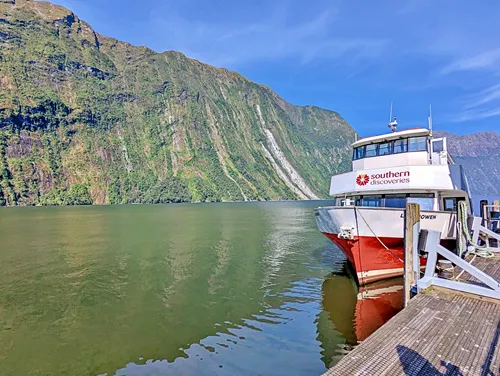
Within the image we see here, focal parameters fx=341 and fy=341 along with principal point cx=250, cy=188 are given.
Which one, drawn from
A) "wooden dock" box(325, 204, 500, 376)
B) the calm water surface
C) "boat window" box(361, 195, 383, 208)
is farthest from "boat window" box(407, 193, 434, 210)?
"wooden dock" box(325, 204, 500, 376)

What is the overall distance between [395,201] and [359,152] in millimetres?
4619

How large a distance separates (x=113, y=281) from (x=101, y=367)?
12.0m

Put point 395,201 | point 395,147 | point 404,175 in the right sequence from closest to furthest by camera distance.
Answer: point 404,175
point 395,201
point 395,147

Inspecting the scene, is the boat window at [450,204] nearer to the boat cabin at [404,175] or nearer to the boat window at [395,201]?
the boat cabin at [404,175]

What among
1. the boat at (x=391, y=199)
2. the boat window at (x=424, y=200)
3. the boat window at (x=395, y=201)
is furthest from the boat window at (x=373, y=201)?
the boat window at (x=424, y=200)

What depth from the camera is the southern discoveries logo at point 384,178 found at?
749 inches

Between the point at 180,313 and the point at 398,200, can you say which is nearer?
the point at 180,313

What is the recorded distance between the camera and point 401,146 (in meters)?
20.6

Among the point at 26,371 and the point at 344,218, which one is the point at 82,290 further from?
the point at 344,218

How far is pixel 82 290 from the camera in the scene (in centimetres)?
2058

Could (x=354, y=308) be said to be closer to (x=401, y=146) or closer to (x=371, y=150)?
(x=401, y=146)

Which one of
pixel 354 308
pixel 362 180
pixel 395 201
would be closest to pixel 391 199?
pixel 395 201

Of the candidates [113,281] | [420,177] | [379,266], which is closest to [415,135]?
[420,177]

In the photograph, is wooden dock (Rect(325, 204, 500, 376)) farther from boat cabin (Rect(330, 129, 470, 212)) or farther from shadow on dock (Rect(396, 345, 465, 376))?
boat cabin (Rect(330, 129, 470, 212))
